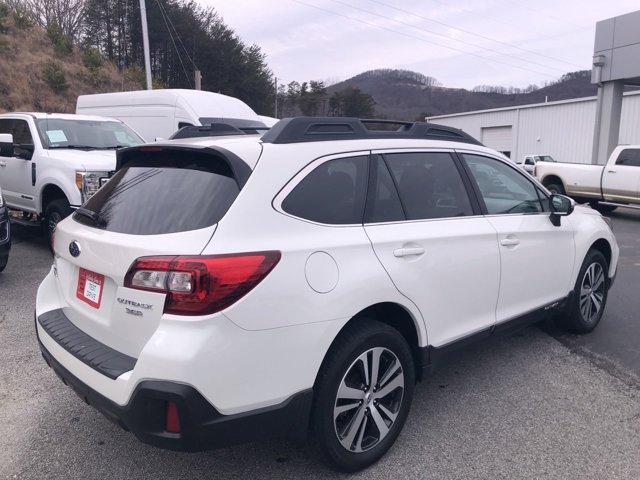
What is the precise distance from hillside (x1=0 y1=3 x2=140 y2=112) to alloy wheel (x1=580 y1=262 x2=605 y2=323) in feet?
80.1

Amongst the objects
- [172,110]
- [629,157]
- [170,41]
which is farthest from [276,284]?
[170,41]

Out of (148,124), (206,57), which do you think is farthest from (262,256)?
(206,57)

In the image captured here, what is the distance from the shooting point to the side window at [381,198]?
9.73 ft

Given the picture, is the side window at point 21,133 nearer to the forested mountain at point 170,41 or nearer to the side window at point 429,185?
the side window at point 429,185

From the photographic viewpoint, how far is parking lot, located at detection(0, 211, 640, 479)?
2887 mm

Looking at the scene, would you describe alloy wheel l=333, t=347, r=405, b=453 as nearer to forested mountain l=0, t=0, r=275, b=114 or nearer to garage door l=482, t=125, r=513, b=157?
forested mountain l=0, t=0, r=275, b=114

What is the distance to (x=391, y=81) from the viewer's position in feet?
217

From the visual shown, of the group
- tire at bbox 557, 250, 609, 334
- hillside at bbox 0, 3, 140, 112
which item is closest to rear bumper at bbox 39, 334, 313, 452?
tire at bbox 557, 250, 609, 334

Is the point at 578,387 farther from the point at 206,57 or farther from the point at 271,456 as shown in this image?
the point at 206,57

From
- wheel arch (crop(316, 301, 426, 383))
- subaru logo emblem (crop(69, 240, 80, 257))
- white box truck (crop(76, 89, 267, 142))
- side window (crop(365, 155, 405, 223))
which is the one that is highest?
white box truck (crop(76, 89, 267, 142))

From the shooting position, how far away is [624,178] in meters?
13.6

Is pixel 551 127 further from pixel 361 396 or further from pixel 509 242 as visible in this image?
pixel 361 396

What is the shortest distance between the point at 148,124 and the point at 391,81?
188ft

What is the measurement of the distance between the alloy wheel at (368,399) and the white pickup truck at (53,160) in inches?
208
